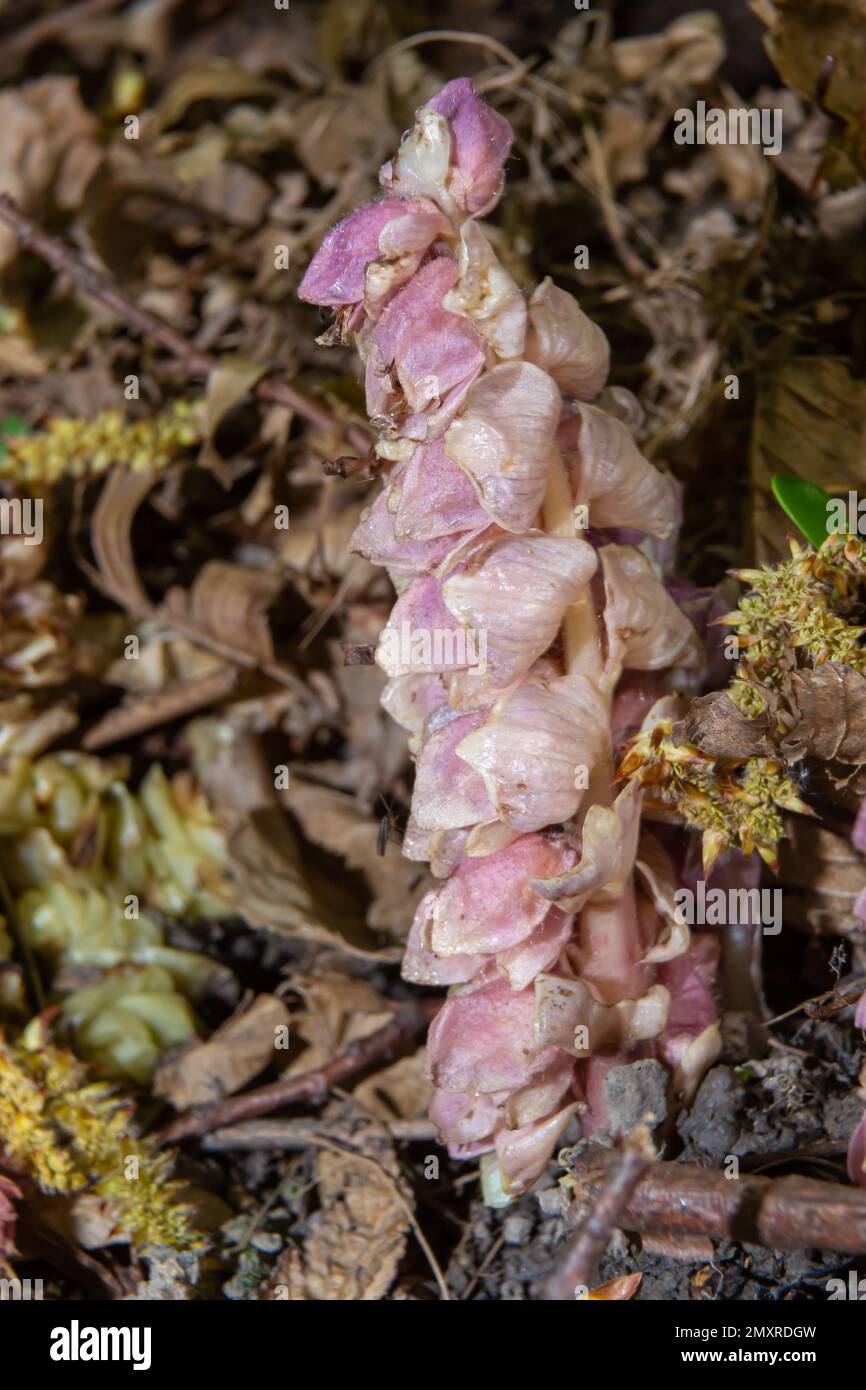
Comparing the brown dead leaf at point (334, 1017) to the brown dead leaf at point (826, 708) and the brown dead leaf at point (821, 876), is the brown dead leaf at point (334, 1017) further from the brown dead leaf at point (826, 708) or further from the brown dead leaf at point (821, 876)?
the brown dead leaf at point (826, 708)

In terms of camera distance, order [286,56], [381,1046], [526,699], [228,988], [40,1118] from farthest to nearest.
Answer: [286,56], [228,988], [381,1046], [40,1118], [526,699]

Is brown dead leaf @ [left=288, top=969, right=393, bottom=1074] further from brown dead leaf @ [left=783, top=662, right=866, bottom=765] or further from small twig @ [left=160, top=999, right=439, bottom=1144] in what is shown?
brown dead leaf @ [left=783, top=662, right=866, bottom=765]

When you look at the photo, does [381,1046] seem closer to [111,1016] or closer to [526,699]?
[111,1016]

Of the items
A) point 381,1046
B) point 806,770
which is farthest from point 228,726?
point 806,770

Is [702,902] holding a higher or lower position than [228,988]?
higher

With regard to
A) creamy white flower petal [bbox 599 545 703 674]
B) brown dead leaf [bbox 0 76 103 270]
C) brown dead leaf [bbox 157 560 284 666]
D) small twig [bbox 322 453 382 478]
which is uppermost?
brown dead leaf [bbox 0 76 103 270]

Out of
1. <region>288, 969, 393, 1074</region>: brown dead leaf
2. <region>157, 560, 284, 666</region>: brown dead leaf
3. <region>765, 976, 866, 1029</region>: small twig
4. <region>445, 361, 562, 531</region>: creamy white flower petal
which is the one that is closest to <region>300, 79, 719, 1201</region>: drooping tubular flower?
<region>445, 361, 562, 531</region>: creamy white flower petal
